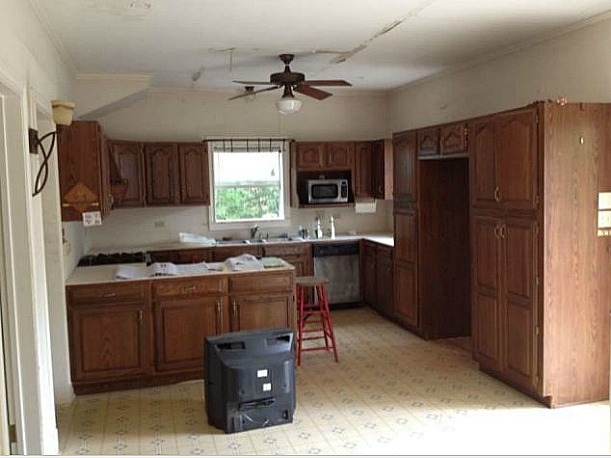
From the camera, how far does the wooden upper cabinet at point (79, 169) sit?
4156mm

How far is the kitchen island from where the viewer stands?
4.32 m

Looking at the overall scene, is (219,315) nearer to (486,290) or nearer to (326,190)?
(486,290)

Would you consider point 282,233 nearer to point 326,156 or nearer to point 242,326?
point 326,156

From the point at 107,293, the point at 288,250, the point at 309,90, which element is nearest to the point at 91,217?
the point at 107,293

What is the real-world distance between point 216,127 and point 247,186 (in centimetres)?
82

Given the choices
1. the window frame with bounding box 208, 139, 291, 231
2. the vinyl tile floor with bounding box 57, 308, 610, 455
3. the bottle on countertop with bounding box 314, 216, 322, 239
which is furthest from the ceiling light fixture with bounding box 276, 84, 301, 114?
the bottle on countertop with bounding box 314, 216, 322, 239

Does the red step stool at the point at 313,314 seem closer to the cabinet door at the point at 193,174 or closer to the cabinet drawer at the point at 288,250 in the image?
the cabinet drawer at the point at 288,250

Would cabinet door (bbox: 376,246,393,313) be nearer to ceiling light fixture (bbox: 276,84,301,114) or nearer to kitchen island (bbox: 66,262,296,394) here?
kitchen island (bbox: 66,262,296,394)

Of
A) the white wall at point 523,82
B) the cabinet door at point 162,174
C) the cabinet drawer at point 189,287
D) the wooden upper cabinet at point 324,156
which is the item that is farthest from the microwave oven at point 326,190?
the cabinet drawer at point 189,287

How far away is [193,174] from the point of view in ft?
21.6

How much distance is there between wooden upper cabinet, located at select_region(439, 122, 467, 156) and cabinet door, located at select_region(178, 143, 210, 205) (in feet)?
9.42

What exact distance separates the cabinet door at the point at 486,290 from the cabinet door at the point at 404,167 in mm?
1122

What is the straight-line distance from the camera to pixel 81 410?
13.5ft

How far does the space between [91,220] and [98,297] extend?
0.59m
